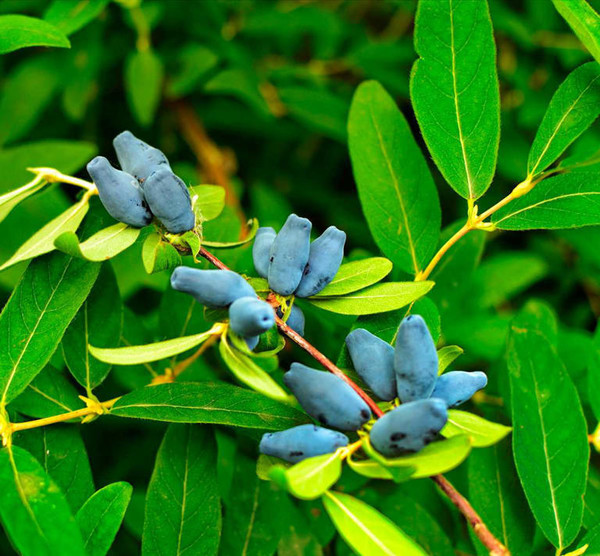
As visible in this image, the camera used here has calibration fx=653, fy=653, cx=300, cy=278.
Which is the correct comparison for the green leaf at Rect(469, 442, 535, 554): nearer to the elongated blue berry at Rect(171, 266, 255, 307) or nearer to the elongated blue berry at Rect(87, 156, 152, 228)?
the elongated blue berry at Rect(171, 266, 255, 307)

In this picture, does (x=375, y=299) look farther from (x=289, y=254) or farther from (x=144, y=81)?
(x=144, y=81)

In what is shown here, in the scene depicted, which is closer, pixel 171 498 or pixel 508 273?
pixel 171 498

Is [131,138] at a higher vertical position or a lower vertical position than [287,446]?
higher

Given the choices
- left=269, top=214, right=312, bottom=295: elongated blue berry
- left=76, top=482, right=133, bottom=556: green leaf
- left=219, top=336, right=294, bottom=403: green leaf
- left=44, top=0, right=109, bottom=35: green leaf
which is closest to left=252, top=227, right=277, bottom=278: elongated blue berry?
left=269, top=214, right=312, bottom=295: elongated blue berry

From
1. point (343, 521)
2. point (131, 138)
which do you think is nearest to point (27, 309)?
point (131, 138)

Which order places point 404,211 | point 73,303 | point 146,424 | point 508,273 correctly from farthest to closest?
1. point 508,273
2. point 146,424
3. point 404,211
4. point 73,303

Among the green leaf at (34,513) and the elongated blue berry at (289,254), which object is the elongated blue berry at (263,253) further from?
the green leaf at (34,513)

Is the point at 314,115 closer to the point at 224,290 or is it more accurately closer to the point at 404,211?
the point at 404,211

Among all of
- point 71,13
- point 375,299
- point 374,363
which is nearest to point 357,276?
point 375,299
